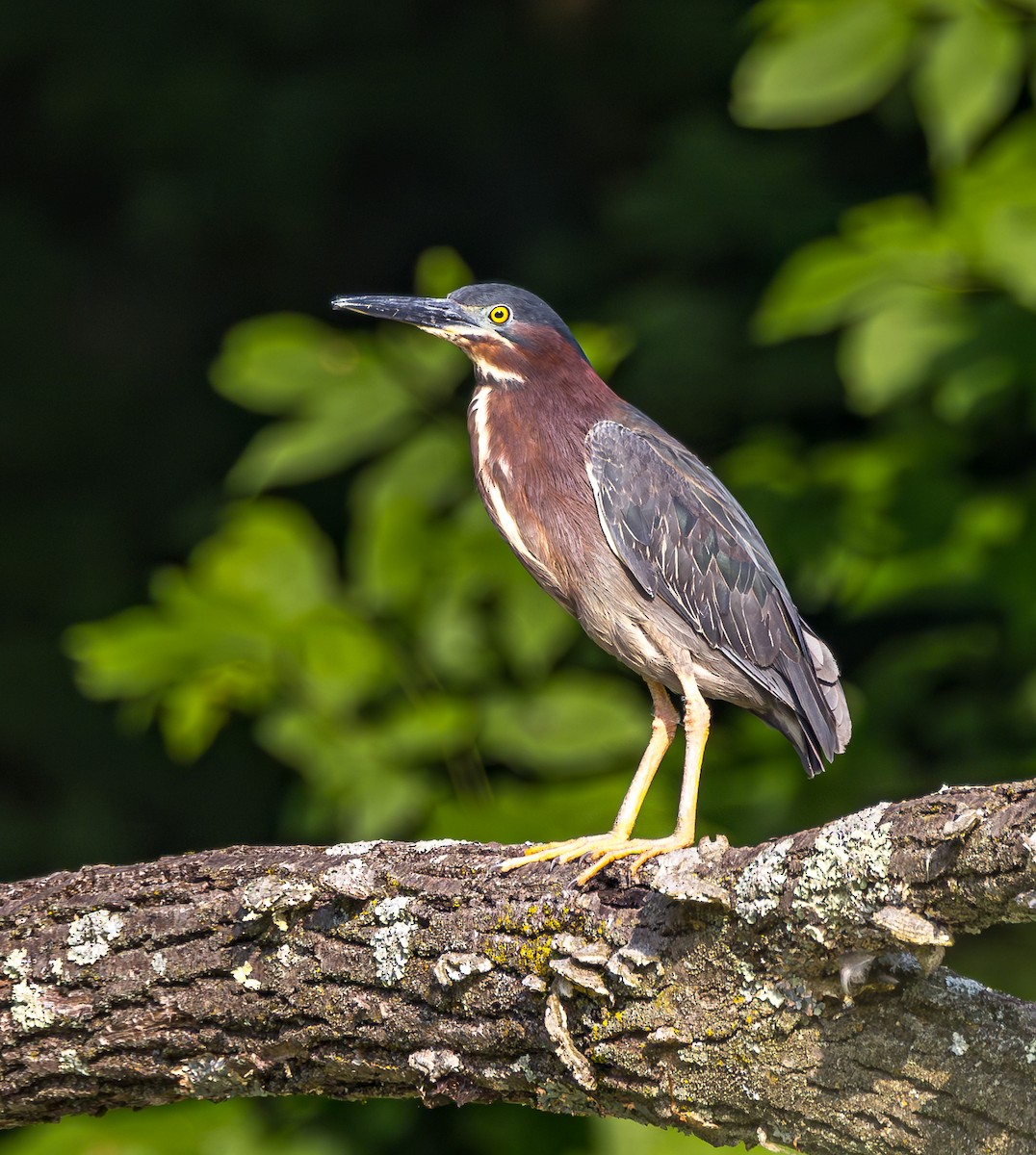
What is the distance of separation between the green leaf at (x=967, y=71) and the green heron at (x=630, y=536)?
2.83ft

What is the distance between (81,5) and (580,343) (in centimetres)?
343

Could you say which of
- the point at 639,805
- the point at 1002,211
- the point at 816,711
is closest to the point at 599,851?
the point at 639,805

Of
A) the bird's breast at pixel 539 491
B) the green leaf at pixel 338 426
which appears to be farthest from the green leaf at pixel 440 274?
the bird's breast at pixel 539 491

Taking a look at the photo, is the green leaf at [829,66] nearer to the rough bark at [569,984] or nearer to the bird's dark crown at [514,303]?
the bird's dark crown at [514,303]

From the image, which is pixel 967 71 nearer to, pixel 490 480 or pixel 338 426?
pixel 490 480

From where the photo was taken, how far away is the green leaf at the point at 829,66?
2.83 metres

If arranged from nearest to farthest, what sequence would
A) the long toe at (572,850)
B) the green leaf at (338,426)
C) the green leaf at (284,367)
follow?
the long toe at (572,850), the green leaf at (338,426), the green leaf at (284,367)

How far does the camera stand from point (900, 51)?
9.61ft

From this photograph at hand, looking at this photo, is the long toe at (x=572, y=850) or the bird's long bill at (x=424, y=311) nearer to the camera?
the long toe at (x=572, y=850)

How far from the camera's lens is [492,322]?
3.15 m

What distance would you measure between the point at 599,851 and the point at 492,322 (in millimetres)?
1293

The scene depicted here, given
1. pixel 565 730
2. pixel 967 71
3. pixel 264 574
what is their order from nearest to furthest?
pixel 967 71
pixel 565 730
pixel 264 574

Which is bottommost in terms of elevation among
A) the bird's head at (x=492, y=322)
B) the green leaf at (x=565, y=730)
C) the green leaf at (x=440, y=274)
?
the green leaf at (x=565, y=730)

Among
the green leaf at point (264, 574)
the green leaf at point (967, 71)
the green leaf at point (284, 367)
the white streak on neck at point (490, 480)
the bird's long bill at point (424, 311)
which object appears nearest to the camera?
the green leaf at point (967, 71)
